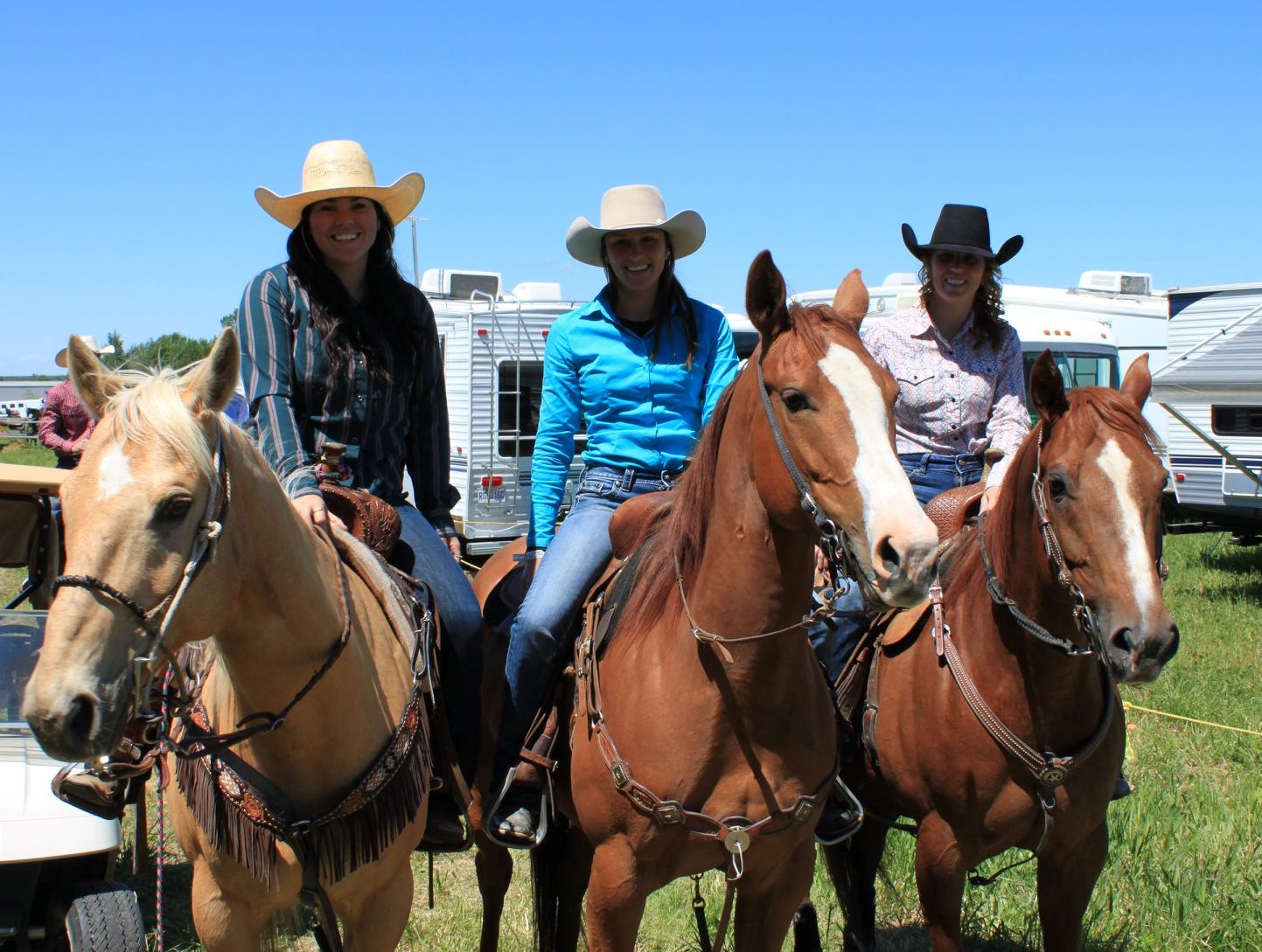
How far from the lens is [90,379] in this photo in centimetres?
248

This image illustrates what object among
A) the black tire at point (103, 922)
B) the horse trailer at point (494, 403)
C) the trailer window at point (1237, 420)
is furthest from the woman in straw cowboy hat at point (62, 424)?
the trailer window at point (1237, 420)

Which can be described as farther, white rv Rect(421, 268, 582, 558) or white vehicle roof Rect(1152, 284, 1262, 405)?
white rv Rect(421, 268, 582, 558)

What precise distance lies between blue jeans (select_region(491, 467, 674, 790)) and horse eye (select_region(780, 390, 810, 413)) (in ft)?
4.24

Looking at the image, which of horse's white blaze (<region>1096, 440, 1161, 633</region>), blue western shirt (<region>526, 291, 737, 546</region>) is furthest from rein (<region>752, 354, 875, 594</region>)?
blue western shirt (<region>526, 291, 737, 546</region>)

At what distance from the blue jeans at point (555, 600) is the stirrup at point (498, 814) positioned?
4.6 inches

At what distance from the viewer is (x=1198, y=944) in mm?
4527

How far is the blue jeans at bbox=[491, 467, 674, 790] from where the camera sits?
12.5 ft

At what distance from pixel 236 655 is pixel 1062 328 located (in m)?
14.7

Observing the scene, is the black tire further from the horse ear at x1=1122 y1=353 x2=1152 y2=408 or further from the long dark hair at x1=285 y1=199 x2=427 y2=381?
the horse ear at x1=1122 y1=353 x2=1152 y2=408

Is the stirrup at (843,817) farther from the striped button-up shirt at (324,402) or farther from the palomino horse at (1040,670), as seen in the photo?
the striped button-up shirt at (324,402)

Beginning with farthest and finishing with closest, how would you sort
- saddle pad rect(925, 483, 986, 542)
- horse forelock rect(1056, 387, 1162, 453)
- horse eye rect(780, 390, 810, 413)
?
saddle pad rect(925, 483, 986, 542) < horse forelock rect(1056, 387, 1162, 453) < horse eye rect(780, 390, 810, 413)

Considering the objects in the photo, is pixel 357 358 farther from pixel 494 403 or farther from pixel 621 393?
pixel 494 403

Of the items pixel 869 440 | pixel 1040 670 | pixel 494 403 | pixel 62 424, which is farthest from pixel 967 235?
pixel 494 403

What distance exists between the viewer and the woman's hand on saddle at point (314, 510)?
3.30m
